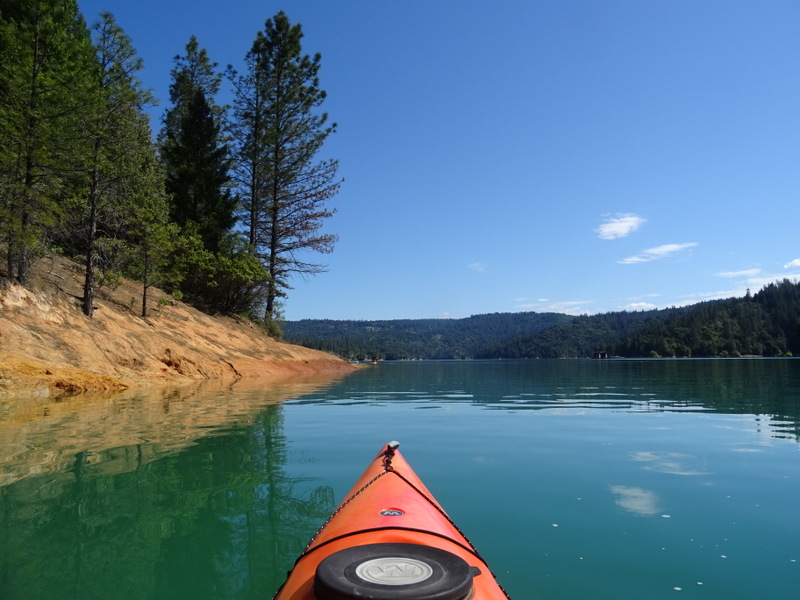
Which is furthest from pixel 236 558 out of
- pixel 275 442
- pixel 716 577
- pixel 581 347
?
pixel 581 347

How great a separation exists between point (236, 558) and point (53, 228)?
18687 mm

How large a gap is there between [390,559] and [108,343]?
15.8 metres

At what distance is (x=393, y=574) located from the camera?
2.27 meters

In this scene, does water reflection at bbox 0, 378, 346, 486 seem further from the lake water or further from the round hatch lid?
Answer: the round hatch lid

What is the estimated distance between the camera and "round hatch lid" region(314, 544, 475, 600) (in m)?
2.06

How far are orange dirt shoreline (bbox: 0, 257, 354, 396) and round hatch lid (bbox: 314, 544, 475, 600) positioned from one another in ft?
39.7

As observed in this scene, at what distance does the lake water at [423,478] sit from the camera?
11.3 feet

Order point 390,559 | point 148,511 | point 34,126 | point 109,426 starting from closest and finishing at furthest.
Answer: point 390,559 < point 148,511 < point 109,426 < point 34,126

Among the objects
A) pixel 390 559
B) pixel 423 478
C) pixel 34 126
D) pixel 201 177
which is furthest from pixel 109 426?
pixel 201 177

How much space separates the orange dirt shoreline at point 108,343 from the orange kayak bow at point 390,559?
11.5 m

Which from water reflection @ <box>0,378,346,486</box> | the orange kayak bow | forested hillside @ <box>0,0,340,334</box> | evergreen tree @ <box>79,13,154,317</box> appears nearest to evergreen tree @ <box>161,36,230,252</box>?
forested hillside @ <box>0,0,340,334</box>

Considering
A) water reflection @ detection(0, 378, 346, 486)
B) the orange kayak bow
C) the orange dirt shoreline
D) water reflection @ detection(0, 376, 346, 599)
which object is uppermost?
the orange dirt shoreline

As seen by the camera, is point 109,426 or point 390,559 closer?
point 390,559

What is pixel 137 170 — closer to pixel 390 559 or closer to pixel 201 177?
pixel 201 177
